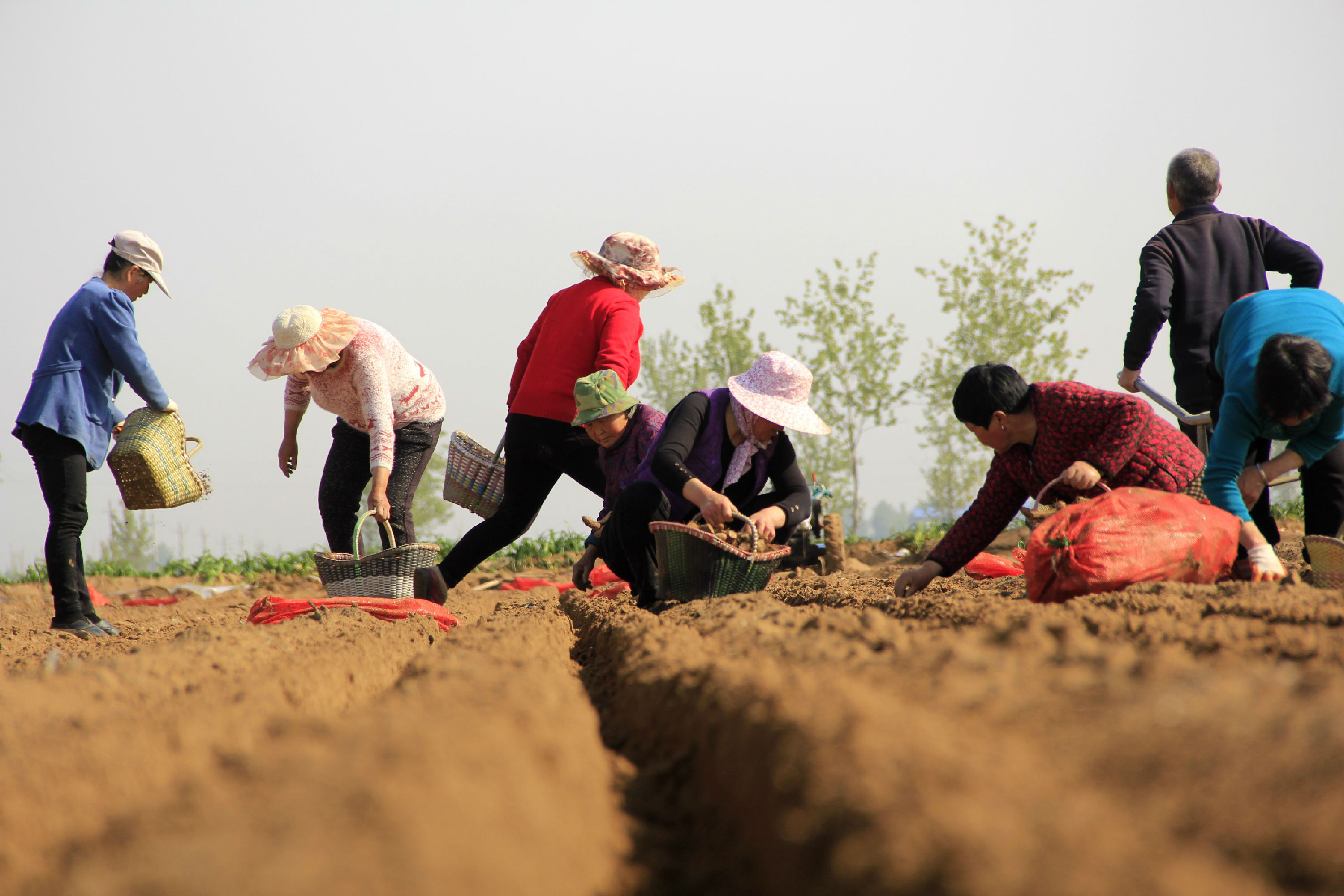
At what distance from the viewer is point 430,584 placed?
4.24 m

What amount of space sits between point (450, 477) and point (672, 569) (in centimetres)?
191

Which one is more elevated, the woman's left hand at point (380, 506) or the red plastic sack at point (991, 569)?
the woman's left hand at point (380, 506)

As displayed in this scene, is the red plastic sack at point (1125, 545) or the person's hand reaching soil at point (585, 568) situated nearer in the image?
the red plastic sack at point (1125, 545)

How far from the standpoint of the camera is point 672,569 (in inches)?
136

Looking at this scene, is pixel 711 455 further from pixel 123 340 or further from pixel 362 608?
pixel 123 340

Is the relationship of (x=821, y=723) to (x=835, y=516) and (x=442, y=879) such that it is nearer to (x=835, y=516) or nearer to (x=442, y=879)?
(x=442, y=879)

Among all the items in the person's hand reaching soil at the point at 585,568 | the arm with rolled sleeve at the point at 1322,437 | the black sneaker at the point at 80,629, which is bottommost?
the black sneaker at the point at 80,629

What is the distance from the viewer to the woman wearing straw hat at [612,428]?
3.91 meters

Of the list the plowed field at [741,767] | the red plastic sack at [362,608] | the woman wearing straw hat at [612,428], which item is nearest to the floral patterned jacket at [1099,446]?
the plowed field at [741,767]

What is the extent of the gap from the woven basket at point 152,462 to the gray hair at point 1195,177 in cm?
484

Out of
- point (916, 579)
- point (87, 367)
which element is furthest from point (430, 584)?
point (916, 579)

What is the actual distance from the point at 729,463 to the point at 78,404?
9.30ft

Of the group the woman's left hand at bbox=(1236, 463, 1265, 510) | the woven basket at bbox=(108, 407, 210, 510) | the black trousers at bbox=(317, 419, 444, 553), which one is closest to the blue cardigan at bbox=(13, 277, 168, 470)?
the woven basket at bbox=(108, 407, 210, 510)

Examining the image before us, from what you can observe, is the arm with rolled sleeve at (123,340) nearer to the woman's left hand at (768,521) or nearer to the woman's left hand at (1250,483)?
the woman's left hand at (768,521)
